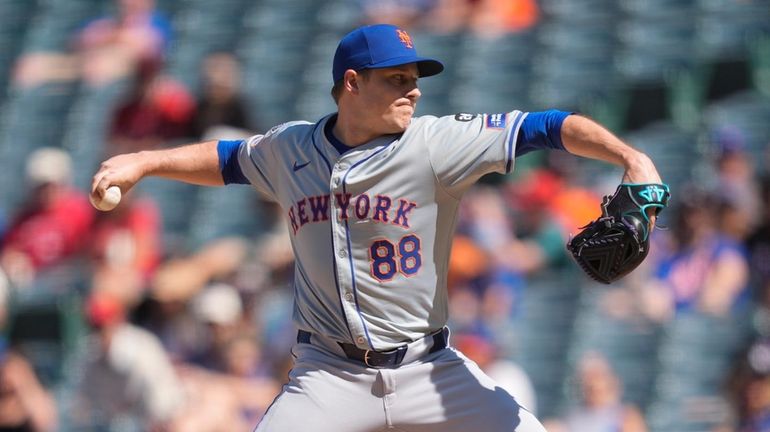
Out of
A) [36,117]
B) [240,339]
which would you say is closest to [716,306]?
[240,339]

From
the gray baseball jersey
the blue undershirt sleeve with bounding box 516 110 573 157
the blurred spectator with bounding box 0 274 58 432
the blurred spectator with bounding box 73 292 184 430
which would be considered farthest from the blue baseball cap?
the blurred spectator with bounding box 0 274 58 432

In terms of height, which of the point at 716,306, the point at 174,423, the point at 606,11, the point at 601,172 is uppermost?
the point at 606,11

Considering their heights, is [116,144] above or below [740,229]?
above

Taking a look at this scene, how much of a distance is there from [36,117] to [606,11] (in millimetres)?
4195

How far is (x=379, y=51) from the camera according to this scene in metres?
3.49

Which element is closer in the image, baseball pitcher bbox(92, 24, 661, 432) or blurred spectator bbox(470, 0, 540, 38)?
baseball pitcher bbox(92, 24, 661, 432)

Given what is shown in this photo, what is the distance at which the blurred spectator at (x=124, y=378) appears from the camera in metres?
6.50

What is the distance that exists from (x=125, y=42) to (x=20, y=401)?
355 cm

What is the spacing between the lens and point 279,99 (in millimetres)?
8742

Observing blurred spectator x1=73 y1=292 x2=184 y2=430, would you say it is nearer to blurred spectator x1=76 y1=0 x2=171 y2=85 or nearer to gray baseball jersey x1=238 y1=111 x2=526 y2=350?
blurred spectator x1=76 y1=0 x2=171 y2=85

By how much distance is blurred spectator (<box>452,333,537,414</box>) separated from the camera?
6012mm

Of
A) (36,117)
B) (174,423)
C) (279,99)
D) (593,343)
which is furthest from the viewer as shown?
(36,117)

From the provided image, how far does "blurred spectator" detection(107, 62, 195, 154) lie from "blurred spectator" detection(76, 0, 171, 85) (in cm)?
57

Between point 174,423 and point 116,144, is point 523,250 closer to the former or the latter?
point 174,423
